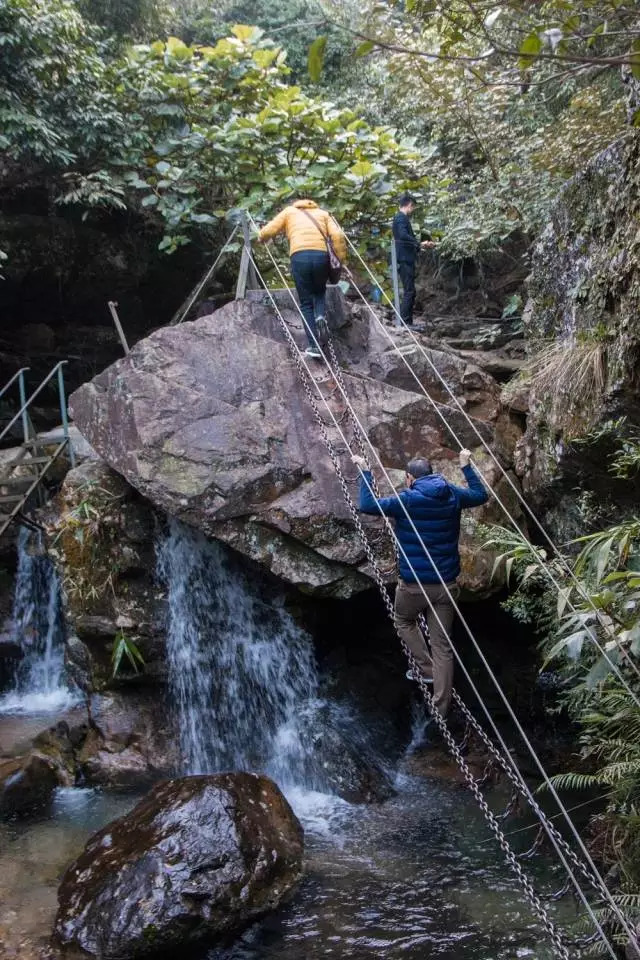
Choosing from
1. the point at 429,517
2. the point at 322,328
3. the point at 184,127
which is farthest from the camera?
the point at 184,127

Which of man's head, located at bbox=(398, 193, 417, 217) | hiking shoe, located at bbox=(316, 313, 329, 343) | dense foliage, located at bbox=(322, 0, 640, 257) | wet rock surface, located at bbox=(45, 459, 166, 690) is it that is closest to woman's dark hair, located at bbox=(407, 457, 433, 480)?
hiking shoe, located at bbox=(316, 313, 329, 343)

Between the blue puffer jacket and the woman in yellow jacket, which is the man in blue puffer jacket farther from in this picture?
the woman in yellow jacket

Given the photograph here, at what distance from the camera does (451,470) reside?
7.45 meters

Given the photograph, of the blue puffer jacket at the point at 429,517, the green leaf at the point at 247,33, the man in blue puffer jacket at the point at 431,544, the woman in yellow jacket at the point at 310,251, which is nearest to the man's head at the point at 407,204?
the woman in yellow jacket at the point at 310,251

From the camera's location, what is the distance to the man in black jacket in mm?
9609

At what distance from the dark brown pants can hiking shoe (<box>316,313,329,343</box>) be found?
3227mm

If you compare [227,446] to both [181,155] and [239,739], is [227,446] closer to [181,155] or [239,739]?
[239,739]

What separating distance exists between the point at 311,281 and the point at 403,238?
8.21 feet

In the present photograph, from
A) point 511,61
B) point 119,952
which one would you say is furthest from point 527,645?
point 511,61

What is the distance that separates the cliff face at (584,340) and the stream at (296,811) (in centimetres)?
281

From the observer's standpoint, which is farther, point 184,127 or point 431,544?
point 184,127

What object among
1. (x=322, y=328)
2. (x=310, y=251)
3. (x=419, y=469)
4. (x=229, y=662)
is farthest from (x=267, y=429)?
(x=229, y=662)

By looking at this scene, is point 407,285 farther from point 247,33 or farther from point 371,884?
point 371,884

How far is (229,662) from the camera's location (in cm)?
790
